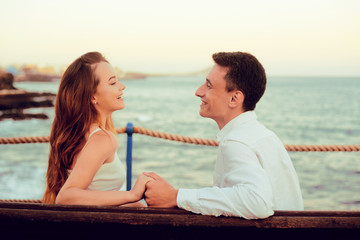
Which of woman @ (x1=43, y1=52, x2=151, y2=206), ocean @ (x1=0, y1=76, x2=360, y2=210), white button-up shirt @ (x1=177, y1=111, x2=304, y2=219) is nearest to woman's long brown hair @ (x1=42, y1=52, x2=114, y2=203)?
woman @ (x1=43, y1=52, x2=151, y2=206)

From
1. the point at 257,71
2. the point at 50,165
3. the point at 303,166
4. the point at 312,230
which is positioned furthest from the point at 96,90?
the point at 303,166

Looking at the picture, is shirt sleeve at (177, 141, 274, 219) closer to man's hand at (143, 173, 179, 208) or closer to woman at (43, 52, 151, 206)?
man's hand at (143, 173, 179, 208)

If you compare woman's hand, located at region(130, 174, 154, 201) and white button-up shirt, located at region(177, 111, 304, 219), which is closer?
white button-up shirt, located at region(177, 111, 304, 219)

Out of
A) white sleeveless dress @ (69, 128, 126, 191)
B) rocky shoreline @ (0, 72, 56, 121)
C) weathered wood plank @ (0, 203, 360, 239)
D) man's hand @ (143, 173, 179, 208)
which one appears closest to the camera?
weathered wood plank @ (0, 203, 360, 239)

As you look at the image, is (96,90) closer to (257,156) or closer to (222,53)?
(222,53)

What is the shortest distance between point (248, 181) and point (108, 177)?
887 millimetres

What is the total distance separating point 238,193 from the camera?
1537 millimetres

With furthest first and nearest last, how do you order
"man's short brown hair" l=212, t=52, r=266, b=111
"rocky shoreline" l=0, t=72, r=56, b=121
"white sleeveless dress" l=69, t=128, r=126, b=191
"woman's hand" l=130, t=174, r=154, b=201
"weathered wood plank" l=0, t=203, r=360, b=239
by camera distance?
"rocky shoreline" l=0, t=72, r=56, b=121 → "white sleeveless dress" l=69, t=128, r=126, b=191 → "man's short brown hair" l=212, t=52, r=266, b=111 → "woman's hand" l=130, t=174, r=154, b=201 → "weathered wood plank" l=0, t=203, r=360, b=239

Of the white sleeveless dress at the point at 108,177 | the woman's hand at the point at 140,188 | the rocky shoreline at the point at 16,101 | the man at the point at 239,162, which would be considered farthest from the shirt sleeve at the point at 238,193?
the rocky shoreline at the point at 16,101

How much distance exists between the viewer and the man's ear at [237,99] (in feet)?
6.44

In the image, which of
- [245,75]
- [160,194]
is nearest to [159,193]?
[160,194]

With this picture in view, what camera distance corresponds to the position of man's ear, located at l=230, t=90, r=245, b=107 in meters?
1.96

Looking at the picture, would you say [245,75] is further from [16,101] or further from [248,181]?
[16,101]

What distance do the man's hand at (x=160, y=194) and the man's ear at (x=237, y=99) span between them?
49cm
